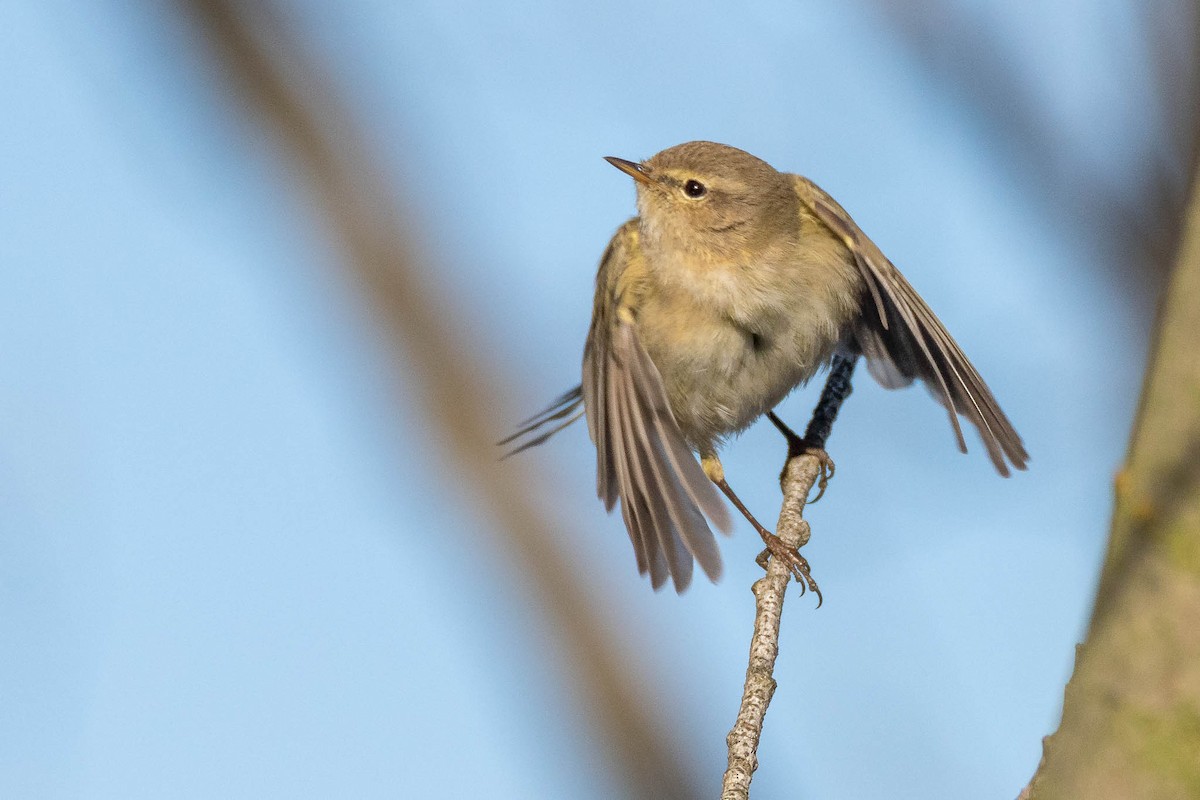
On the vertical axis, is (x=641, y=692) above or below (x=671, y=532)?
below

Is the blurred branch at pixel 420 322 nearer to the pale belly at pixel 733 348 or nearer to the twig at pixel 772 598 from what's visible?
the pale belly at pixel 733 348

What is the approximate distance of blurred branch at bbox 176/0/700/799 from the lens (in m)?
3.36

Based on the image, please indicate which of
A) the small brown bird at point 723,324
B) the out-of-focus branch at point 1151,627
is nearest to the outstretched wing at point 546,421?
the small brown bird at point 723,324

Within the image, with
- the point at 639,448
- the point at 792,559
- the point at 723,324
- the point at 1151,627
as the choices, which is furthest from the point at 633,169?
the point at 1151,627

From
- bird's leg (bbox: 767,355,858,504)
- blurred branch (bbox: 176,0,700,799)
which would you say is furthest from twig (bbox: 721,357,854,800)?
blurred branch (bbox: 176,0,700,799)

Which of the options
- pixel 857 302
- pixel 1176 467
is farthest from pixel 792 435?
pixel 1176 467

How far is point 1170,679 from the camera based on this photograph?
95cm

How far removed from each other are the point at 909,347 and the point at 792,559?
103cm

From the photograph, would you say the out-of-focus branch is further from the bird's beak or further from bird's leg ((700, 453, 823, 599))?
the bird's beak

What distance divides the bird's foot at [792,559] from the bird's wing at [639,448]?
0.15 metres

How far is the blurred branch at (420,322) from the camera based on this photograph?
3.36 m

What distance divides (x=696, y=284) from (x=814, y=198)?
1.63 feet

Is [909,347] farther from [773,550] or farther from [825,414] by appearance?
[773,550]

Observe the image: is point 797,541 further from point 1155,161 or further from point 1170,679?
point 1170,679
